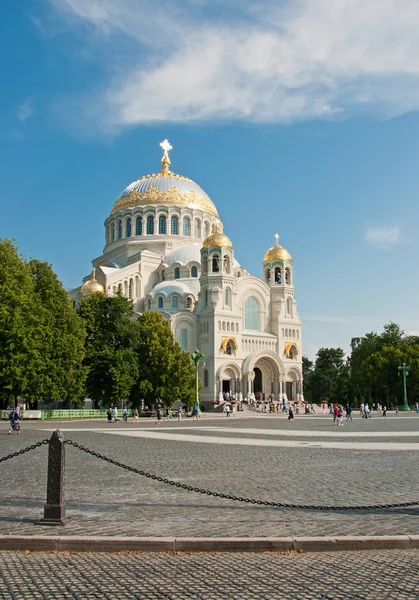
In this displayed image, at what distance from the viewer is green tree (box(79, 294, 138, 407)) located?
4388cm

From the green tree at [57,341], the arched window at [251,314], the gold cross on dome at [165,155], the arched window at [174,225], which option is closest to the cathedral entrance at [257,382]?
the arched window at [251,314]

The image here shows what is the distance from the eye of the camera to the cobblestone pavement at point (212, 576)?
491 cm

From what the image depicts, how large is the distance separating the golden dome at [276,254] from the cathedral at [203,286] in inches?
4.4

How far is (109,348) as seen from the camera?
4516 cm

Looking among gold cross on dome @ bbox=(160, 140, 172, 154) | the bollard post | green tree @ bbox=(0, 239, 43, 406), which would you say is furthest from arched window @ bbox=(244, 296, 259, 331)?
the bollard post

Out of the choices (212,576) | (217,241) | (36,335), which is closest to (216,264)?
(217,241)

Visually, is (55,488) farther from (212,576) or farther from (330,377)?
(330,377)

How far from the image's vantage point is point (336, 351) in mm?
99062

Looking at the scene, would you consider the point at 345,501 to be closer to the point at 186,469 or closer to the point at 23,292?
the point at 186,469

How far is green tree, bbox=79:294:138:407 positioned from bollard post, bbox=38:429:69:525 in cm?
3558

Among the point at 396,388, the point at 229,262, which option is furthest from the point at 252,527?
the point at 396,388

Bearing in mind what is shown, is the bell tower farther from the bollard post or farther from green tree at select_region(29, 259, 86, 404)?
the bollard post

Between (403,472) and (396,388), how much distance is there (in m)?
60.2

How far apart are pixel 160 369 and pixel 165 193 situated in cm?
3251
